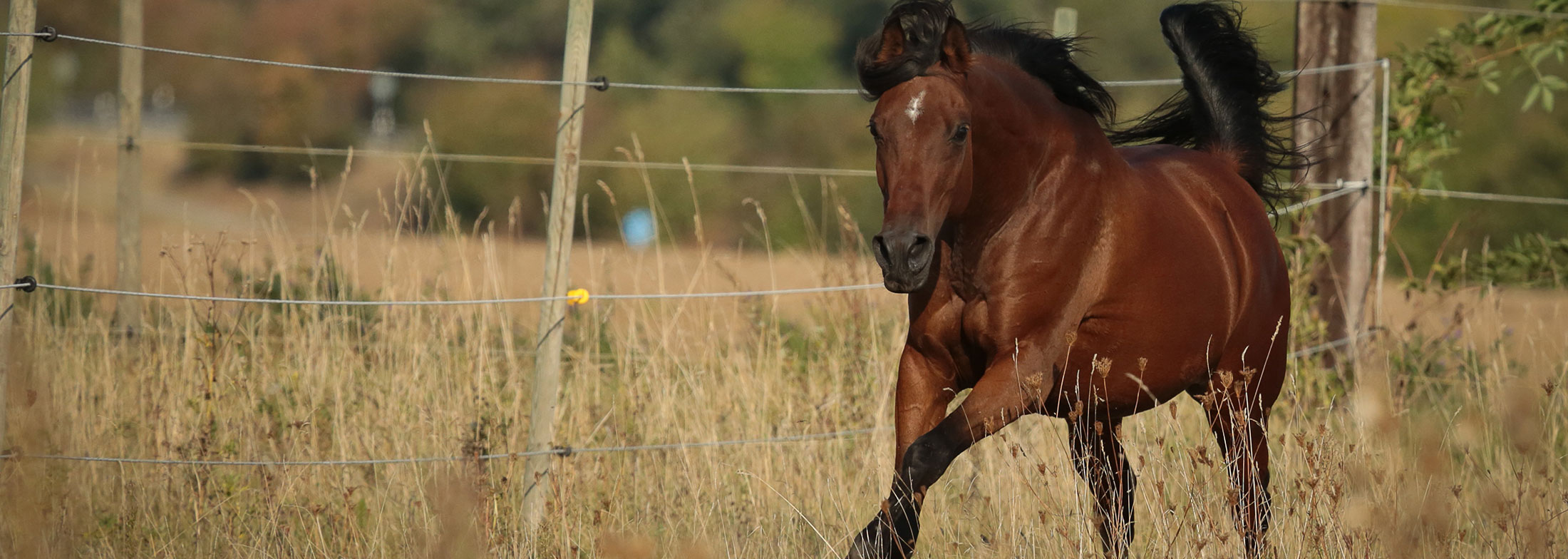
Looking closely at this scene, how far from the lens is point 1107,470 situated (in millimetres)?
4191

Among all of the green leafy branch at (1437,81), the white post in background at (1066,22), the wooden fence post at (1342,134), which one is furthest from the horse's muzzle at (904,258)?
the green leafy branch at (1437,81)

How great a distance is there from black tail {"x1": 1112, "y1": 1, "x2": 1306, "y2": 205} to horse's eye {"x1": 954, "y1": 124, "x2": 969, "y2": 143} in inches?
61.7

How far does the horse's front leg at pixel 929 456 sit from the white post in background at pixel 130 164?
5.07m

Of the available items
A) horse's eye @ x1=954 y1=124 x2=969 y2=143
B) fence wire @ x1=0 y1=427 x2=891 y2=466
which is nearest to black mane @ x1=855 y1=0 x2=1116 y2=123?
horse's eye @ x1=954 y1=124 x2=969 y2=143

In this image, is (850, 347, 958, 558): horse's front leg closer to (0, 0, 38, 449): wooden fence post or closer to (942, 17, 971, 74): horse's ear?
(942, 17, 971, 74): horse's ear

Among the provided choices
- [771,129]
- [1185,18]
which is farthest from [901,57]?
[771,129]

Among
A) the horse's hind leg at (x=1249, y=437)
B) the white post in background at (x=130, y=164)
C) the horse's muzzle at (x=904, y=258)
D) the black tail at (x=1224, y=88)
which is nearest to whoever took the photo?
the horse's muzzle at (x=904, y=258)

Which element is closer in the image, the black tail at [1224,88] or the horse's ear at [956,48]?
the horse's ear at [956,48]

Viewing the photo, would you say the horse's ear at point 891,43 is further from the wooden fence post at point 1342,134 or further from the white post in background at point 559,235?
the wooden fence post at point 1342,134

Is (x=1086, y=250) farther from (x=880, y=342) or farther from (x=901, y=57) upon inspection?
(x=880, y=342)

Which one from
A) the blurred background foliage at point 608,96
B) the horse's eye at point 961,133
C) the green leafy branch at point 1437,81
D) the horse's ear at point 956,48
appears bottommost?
the horse's eye at point 961,133

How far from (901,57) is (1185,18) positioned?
6.22 feet

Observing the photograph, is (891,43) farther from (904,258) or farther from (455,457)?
(455,457)

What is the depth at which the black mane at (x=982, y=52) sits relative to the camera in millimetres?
3225
